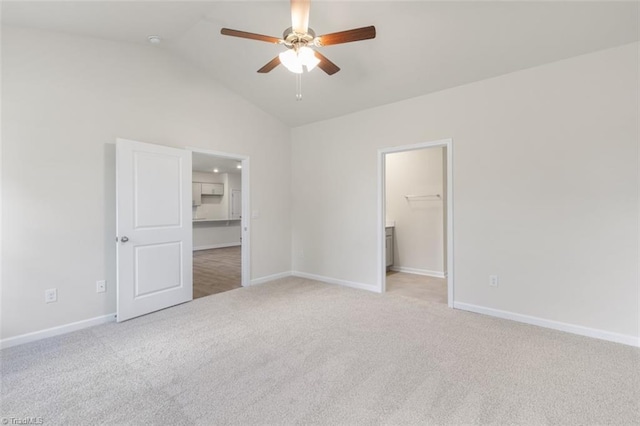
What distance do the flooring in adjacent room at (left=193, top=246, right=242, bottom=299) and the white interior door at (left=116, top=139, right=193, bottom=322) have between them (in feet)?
1.97

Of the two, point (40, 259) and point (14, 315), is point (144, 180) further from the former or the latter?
point (14, 315)

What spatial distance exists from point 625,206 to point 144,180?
4.77 metres

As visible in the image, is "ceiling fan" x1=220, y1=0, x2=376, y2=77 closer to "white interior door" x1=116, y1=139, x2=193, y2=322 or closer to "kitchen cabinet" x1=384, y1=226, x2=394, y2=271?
"white interior door" x1=116, y1=139, x2=193, y2=322

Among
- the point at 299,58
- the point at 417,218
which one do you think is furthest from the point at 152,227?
the point at 417,218

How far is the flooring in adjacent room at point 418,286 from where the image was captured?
4.11m

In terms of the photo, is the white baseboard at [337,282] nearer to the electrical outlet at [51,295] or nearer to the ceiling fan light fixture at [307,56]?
the ceiling fan light fixture at [307,56]

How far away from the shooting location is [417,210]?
5.56 m

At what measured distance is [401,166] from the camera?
572 centimetres

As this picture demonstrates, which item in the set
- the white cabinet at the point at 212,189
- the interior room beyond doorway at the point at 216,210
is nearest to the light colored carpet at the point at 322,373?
the interior room beyond doorway at the point at 216,210

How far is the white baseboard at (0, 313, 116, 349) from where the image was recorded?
2.73 metres

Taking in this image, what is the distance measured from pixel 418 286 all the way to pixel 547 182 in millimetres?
2278

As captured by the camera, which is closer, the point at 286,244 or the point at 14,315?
the point at 14,315

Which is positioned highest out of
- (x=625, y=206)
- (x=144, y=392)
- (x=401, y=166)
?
(x=401, y=166)

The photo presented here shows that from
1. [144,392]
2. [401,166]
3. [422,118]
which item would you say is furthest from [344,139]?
[144,392]
